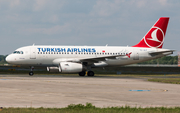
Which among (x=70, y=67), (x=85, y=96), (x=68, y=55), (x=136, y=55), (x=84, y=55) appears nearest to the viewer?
(x=85, y=96)

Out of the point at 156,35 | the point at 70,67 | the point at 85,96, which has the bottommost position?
the point at 85,96

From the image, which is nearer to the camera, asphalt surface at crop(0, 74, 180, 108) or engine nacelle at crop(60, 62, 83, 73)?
asphalt surface at crop(0, 74, 180, 108)

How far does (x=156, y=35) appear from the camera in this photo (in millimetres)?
50469

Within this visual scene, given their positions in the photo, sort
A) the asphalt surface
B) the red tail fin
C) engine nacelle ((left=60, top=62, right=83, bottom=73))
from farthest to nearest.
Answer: the red tail fin, engine nacelle ((left=60, top=62, right=83, bottom=73)), the asphalt surface

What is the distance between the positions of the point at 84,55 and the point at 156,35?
13.8m

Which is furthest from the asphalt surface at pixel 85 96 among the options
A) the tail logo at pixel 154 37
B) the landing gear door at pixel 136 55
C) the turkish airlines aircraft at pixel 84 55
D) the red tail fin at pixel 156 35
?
the tail logo at pixel 154 37

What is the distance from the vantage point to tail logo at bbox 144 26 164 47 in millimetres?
50250

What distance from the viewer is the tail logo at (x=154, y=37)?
50250mm

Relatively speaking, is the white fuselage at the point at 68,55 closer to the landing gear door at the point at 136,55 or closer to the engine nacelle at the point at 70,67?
the landing gear door at the point at 136,55

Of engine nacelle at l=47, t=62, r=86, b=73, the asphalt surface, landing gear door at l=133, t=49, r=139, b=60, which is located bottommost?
the asphalt surface

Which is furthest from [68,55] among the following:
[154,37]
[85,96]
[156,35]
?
[85,96]

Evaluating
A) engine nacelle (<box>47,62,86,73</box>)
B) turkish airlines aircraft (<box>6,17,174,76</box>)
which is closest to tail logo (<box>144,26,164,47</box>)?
turkish airlines aircraft (<box>6,17,174,76</box>)

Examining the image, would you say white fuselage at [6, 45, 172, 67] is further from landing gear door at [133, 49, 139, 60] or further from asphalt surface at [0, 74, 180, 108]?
asphalt surface at [0, 74, 180, 108]

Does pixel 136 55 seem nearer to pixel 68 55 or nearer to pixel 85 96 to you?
pixel 68 55
